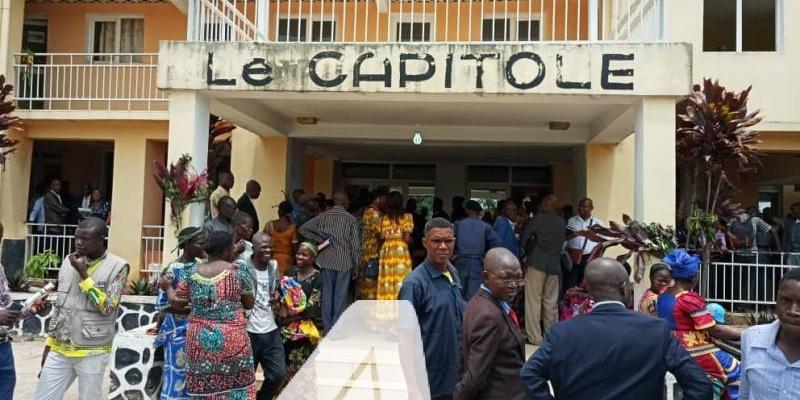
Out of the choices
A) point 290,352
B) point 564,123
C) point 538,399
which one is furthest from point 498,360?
point 564,123

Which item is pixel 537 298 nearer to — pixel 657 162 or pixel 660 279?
pixel 657 162

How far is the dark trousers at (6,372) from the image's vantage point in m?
3.88

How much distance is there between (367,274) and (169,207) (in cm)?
244

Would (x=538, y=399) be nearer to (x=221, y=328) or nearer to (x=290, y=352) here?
(x=221, y=328)

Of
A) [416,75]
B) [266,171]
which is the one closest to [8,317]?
[416,75]

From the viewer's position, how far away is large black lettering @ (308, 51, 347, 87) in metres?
7.14

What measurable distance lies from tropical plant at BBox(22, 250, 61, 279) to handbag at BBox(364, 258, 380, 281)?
18.8ft

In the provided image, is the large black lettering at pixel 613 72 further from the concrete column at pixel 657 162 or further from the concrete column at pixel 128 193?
the concrete column at pixel 128 193

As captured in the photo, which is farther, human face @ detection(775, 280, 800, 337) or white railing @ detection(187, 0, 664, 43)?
white railing @ detection(187, 0, 664, 43)

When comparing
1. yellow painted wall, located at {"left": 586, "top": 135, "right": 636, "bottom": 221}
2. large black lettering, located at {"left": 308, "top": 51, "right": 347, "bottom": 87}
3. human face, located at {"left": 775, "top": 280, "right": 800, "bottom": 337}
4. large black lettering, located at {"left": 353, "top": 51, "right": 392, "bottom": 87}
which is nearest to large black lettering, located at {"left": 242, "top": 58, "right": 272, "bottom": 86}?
large black lettering, located at {"left": 308, "top": 51, "right": 347, "bottom": 87}

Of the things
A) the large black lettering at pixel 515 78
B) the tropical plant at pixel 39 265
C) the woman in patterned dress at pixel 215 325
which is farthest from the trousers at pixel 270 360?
the tropical plant at pixel 39 265

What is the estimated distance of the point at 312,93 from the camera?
7262 mm

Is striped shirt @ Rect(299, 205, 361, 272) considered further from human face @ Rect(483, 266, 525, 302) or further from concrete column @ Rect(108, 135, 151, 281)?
concrete column @ Rect(108, 135, 151, 281)

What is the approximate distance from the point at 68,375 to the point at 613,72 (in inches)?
219
